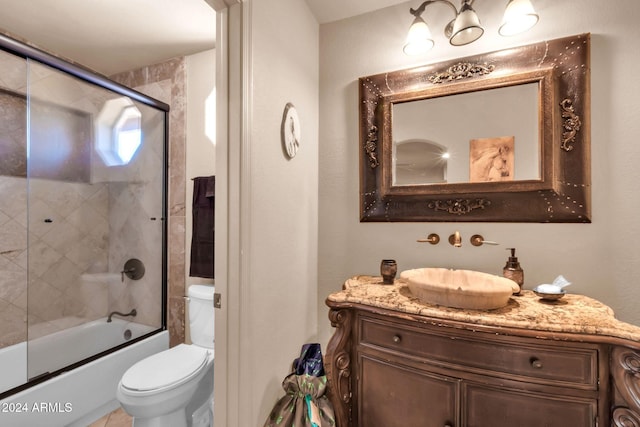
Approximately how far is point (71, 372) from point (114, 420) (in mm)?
420

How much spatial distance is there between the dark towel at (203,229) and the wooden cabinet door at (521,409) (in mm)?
1630

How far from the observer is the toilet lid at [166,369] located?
1.38 meters

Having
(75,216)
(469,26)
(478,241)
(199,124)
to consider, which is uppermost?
(469,26)

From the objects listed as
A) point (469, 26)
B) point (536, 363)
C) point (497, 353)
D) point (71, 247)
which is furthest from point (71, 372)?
point (469, 26)

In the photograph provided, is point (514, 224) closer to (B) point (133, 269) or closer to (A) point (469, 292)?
(A) point (469, 292)

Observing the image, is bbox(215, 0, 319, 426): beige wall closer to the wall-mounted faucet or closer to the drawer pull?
the wall-mounted faucet

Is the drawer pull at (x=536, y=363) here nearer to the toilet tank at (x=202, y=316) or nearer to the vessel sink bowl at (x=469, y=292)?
the vessel sink bowl at (x=469, y=292)

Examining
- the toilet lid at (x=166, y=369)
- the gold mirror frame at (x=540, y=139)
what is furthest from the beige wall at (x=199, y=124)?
the gold mirror frame at (x=540, y=139)

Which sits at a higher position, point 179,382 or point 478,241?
point 478,241

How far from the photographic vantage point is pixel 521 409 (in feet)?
Result: 3.01

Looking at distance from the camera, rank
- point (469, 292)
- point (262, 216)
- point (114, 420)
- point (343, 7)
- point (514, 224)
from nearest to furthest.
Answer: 1. point (469, 292)
2. point (262, 216)
3. point (514, 224)
4. point (343, 7)
5. point (114, 420)

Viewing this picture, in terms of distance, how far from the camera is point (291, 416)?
4.00 ft

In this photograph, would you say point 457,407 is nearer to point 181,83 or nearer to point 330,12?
point 330,12

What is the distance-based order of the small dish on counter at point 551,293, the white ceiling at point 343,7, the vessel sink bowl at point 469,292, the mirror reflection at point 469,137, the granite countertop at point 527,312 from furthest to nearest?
the white ceiling at point 343,7, the mirror reflection at point 469,137, the small dish on counter at point 551,293, the vessel sink bowl at point 469,292, the granite countertop at point 527,312
